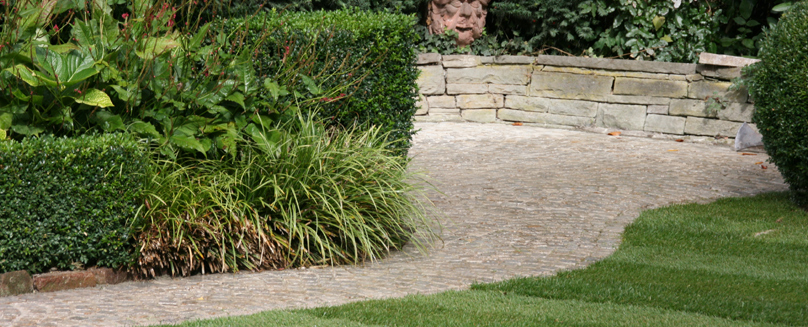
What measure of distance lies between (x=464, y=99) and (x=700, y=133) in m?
3.12

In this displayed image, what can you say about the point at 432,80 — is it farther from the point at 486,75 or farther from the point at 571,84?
the point at 571,84

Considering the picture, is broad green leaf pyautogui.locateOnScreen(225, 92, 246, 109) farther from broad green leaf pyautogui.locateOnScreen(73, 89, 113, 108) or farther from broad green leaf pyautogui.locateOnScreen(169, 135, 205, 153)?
broad green leaf pyautogui.locateOnScreen(73, 89, 113, 108)

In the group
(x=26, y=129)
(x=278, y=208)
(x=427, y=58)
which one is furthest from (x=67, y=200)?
(x=427, y=58)

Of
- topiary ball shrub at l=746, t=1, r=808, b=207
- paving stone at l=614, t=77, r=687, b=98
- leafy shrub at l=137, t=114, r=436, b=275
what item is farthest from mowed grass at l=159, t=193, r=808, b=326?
paving stone at l=614, t=77, r=687, b=98

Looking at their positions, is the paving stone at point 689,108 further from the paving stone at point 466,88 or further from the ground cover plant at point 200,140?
the ground cover plant at point 200,140

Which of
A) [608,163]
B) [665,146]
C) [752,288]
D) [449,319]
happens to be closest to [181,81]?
[449,319]

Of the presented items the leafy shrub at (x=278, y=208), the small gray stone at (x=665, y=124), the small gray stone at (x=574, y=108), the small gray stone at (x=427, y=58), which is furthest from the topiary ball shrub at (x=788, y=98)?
the small gray stone at (x=427, y=58)

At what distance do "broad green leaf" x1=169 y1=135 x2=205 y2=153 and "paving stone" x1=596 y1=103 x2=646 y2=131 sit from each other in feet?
22.5

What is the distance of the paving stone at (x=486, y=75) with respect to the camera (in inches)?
429

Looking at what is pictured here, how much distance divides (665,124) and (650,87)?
51 centimetres

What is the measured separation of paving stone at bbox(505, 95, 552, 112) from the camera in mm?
10813

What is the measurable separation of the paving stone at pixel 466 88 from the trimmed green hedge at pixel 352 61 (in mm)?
4681

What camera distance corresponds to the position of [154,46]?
15.5 feet

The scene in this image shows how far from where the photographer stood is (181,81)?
4910 mm
